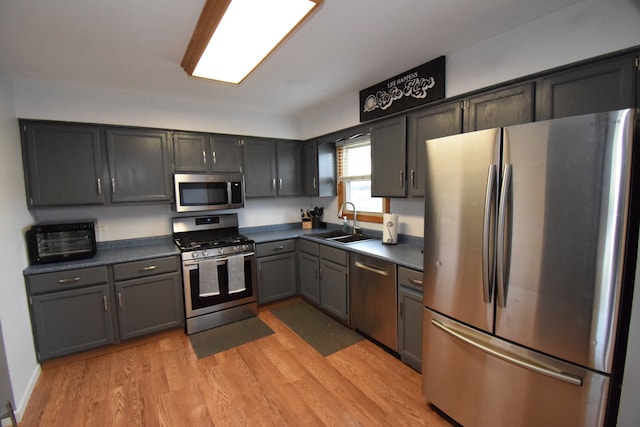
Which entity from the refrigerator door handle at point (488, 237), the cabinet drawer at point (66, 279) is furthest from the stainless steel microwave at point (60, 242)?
the refrigerator door handle at point (488, 237)

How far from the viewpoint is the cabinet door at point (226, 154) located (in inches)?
130

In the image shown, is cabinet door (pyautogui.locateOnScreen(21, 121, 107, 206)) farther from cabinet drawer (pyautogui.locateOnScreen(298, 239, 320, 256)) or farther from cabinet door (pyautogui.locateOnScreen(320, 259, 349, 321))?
cabinet door (pyautogui.locateOnScreen(320, 259, 349, 321))

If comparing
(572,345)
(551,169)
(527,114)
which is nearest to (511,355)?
(572,345)

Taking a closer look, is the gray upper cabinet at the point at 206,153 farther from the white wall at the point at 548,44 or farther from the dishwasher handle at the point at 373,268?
the white wall at the point at 548,44

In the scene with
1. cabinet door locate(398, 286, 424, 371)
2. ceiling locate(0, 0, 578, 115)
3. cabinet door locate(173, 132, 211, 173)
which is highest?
ceiling locate(0, 0, 578, 115)

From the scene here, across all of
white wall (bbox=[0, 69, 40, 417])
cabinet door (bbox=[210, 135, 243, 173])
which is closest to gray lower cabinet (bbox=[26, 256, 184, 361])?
white wall (bbox=[0, 69, 40, 417])

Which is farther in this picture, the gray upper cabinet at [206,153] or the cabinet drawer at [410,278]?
the gray upper cabinet at [206,153]

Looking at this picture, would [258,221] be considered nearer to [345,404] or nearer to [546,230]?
[345,404]

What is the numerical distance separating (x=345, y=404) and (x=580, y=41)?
8.70 feet

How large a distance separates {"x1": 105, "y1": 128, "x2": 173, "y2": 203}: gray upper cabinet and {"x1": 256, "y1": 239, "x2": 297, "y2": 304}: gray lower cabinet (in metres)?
1.23

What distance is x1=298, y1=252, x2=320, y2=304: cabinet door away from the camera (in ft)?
10.8

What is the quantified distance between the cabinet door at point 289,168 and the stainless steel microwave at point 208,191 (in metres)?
0.60

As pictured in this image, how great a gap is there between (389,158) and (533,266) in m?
1.61

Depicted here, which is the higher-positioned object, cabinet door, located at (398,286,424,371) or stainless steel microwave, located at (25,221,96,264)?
stainless steel microwave, located at (25,221,96,264)
